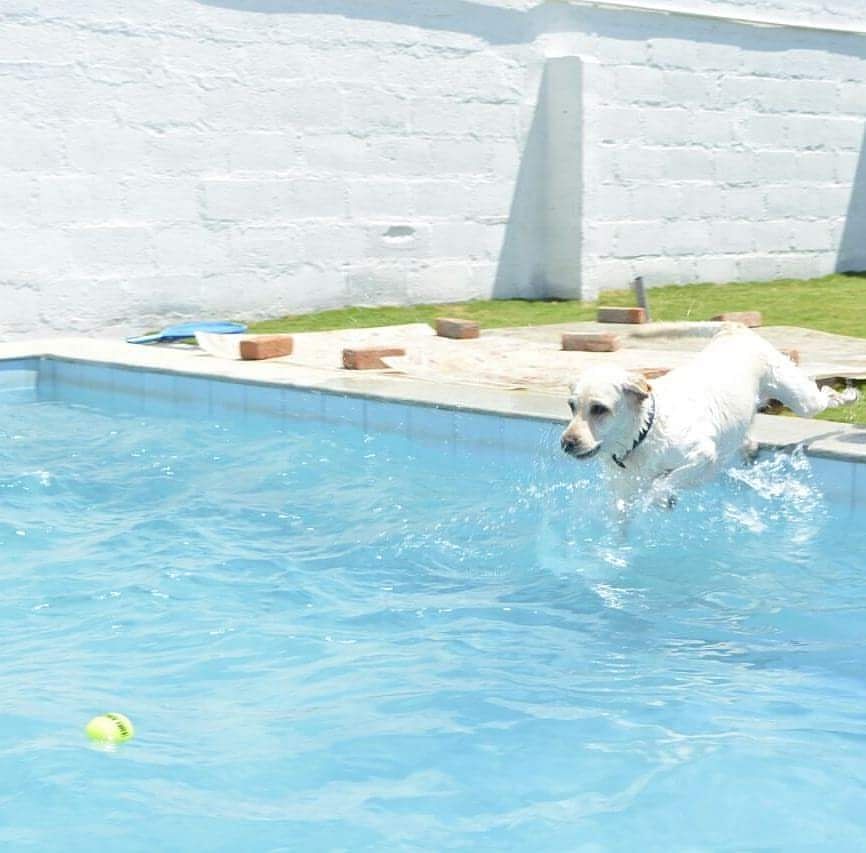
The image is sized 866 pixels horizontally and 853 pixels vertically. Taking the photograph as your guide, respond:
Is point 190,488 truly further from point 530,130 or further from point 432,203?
point 530,130

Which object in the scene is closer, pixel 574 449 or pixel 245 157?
pixel 574 449

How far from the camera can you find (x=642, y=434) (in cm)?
564

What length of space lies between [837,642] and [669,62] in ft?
34.2

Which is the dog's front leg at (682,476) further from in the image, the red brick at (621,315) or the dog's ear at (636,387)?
the red brick at (621,315)

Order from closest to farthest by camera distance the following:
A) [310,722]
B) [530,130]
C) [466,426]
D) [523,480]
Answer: [310,722] < [523,480] < [466,426] < [530,130]

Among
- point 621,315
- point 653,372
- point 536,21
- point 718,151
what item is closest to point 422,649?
point 653,372

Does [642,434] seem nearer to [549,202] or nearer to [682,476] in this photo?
[682,476]

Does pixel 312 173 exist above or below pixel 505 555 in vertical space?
above

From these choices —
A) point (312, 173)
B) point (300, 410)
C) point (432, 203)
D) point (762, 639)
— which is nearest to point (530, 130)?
point (432, 203)

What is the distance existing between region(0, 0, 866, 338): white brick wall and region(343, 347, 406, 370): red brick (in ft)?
10.0

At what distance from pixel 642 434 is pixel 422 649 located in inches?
51.6

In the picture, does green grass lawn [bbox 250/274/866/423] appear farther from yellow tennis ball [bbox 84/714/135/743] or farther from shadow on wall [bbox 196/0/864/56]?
yellow tennis ball [bbox 84/714/135/743]

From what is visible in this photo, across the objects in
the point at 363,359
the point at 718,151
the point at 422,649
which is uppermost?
the point at 718,151

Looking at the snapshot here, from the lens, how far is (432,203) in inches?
520
